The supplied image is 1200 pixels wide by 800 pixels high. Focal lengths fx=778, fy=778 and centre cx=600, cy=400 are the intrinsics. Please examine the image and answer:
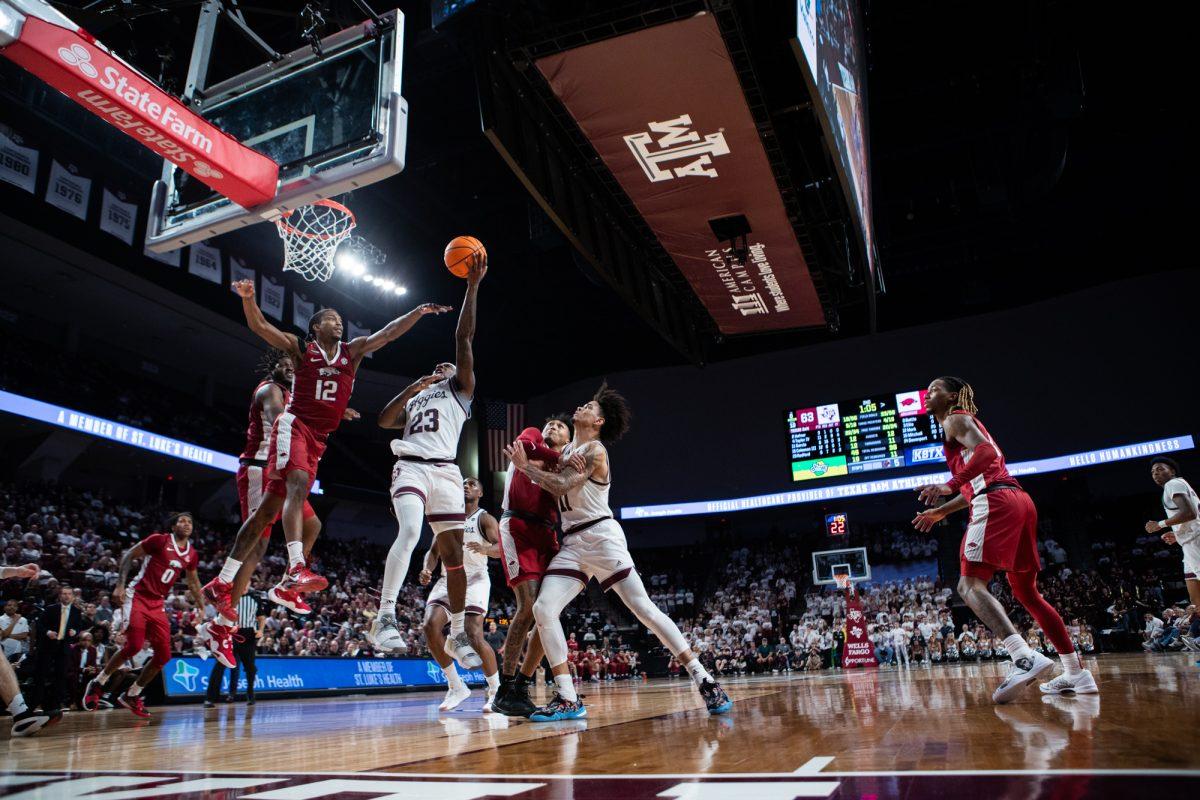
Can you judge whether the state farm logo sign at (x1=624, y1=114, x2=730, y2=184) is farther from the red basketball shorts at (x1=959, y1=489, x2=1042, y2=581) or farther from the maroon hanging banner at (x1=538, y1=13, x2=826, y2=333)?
the red basketball shorts at (x1=959, y1=489, x2=1042, y2=581)

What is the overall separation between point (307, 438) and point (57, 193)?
13.6 m

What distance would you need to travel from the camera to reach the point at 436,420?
5.41 m

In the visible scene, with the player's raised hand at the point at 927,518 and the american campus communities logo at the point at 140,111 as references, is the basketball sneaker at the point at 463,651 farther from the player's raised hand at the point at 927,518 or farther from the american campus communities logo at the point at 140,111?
the american campus communities logo at the point at 140,111

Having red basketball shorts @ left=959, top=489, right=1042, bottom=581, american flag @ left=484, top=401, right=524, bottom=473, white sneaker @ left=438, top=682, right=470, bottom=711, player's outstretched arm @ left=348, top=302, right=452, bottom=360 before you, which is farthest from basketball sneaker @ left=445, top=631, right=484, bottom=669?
american flag @ left=484, top=401, right=524, bottom=473

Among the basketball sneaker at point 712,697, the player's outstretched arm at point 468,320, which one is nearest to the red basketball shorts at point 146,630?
the player's outstretched arm at point 468,320

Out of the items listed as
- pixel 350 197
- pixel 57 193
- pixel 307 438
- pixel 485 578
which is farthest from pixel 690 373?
pixel 307 438

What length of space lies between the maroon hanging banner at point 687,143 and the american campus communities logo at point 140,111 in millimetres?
2755

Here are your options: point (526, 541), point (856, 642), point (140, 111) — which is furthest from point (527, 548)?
point (856, 642)

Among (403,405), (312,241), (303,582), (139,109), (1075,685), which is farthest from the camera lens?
(312,241)

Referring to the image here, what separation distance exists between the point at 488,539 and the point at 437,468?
1.79 metres

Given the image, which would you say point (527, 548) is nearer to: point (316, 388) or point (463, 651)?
point (463, 651)

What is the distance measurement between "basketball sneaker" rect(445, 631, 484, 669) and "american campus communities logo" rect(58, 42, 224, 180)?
153 inches

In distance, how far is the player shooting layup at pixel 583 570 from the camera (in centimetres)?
439

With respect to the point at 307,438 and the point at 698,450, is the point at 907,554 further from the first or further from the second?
the point at 307,438
